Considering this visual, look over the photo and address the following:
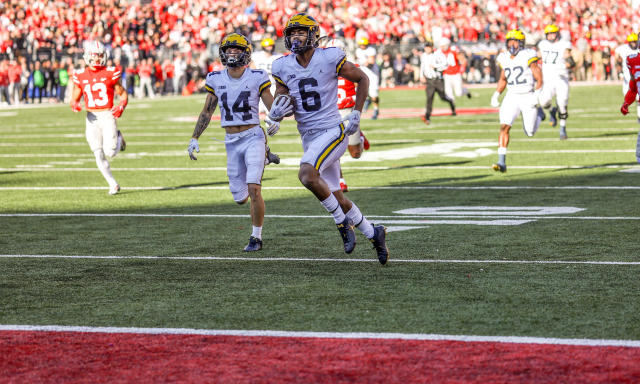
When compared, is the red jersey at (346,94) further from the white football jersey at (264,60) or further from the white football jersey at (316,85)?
the white football jersey at (264,60)

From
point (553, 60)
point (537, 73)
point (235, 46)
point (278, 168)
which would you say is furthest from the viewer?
point (553, 60)

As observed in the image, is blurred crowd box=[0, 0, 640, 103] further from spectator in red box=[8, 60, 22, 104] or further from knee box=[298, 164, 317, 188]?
knee box=[298, 164, 317, 188]

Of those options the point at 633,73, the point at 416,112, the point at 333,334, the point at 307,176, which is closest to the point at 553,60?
the point at 633,73

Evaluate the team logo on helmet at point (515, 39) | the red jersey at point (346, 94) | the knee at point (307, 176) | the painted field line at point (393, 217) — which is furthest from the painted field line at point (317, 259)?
the team logo on helmet at point (515, 39)

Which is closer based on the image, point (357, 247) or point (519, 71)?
point (357, 247)

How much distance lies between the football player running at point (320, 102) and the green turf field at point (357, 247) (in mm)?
444

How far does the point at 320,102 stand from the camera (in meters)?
8.18

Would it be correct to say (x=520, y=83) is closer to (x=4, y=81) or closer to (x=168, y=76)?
(x=4, y=81)

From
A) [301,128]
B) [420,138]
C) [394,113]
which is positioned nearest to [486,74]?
[394,113]

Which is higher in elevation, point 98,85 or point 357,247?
point 98,85

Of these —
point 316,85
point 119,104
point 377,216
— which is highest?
point 316,85

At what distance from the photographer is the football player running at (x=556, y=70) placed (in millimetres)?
19562

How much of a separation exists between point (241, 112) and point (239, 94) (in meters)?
0.14

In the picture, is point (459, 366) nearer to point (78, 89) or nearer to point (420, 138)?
point (78, 89)
